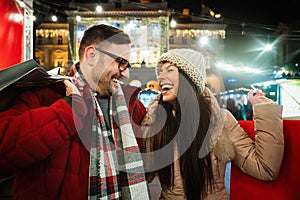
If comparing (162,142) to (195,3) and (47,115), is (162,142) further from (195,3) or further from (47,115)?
(195,3)

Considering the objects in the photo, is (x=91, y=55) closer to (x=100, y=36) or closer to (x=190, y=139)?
(x=100, y=36)

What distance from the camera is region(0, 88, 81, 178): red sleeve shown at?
1.61 meters

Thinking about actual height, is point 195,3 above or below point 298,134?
above

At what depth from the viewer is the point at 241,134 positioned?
219cm

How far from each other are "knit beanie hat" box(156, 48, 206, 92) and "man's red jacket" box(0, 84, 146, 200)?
0.78 m

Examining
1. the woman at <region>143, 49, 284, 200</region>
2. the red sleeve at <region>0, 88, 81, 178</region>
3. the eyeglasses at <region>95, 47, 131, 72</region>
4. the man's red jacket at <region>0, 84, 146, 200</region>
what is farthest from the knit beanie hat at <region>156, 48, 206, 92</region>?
the red sleeve at <region>0, 88, 81, 178</region>

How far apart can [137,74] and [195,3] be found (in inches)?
983

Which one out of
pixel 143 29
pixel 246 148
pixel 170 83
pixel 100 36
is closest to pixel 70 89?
pixel 100 36

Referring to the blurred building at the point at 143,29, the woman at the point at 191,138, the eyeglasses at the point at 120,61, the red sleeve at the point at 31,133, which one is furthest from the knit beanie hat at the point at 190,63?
the blurred building at the point at 143,29

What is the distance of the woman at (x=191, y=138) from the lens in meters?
2.18

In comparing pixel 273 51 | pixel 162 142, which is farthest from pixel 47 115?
pixel 273 51

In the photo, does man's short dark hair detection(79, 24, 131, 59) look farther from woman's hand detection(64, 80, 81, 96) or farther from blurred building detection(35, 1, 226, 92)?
blurred building detection(35, 1, 226, 92)

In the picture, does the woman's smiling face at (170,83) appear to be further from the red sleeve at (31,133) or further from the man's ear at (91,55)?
the red sleeve at (31,133)

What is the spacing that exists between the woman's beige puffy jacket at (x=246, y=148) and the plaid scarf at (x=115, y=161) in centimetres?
25
